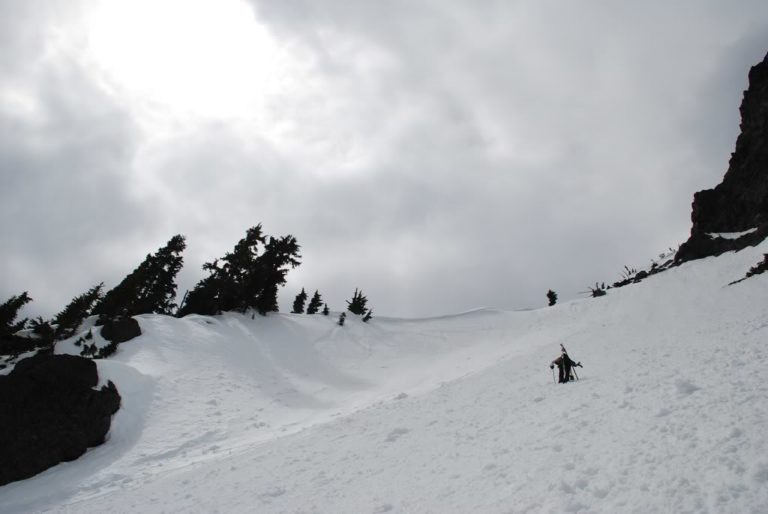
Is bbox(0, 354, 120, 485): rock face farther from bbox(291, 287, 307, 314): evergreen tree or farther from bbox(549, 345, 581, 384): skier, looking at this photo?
bbox(291, 287, 307, 314): evergreen tree

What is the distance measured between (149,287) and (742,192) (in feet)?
243

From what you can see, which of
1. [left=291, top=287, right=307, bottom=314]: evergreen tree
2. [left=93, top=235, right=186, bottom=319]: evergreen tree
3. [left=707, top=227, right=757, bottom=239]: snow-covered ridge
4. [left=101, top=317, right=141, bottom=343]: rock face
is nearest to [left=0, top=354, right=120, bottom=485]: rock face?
[left=101, top=317, right=141, bottom=343]: rock face

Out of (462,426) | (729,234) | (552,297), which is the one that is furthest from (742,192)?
(462,426)

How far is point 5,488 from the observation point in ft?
50.7

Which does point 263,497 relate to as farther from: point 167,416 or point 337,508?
point 167,416

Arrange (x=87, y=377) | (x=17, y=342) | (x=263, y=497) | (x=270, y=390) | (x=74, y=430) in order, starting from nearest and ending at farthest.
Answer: (x=263, y=497)
(x=74, y=430)
(x=87, y=377)
(x=270, y=390)
(x=17, y=342)

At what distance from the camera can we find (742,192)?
48812mm

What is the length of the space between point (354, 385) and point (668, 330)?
2102 centimetres

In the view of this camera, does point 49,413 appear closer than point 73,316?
Yes

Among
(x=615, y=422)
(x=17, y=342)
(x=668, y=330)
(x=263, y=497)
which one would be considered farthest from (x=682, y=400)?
(x=17, y=342)

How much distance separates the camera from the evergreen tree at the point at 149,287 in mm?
38812

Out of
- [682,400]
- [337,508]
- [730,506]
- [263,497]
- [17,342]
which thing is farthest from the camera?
[17,342]

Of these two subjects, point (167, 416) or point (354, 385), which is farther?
point (354, 385)

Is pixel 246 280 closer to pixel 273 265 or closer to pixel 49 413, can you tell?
pixel 273 265
